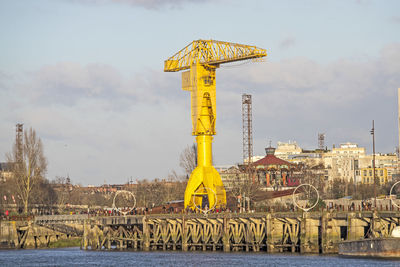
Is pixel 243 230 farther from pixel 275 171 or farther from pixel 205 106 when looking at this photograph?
pixel 275 171

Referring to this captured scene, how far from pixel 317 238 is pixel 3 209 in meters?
76.4

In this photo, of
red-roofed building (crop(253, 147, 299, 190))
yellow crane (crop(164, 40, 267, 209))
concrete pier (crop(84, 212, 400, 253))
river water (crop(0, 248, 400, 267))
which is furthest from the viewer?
red-roofed building (crop(253, 147, 299, 190))

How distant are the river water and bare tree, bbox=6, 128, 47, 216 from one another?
1296 inches

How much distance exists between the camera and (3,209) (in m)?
148

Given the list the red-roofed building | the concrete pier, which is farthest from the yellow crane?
the red-roofed building

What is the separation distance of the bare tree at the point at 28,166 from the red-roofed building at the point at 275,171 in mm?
46113

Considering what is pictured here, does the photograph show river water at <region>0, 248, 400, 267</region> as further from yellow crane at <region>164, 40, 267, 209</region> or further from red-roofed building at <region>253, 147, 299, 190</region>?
red-roofed building at <region>253, 147, 299, 190</region>

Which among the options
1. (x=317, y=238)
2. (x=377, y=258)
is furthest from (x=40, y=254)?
(x=377, y=258)

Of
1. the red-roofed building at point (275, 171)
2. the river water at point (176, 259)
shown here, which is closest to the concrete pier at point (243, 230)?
the river water at point (176, 259)

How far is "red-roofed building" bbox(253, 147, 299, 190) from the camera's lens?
6688 inches

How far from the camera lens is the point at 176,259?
85.1 m

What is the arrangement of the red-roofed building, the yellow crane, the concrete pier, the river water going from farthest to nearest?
the red-roofed building → the yellow crane → the concrete pier → the river water

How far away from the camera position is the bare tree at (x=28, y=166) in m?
136

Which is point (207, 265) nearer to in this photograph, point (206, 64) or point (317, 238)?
point (317, 238)
